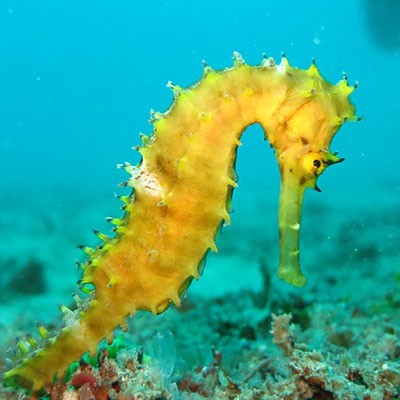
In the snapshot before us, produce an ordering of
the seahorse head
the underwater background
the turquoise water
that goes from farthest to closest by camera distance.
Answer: the turquoise water
the underwater background
the seahorse head

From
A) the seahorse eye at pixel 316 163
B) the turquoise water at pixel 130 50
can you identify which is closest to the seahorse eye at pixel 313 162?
the seahorse eye at pixel 316 163

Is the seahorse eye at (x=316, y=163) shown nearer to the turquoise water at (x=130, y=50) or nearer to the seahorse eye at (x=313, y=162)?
the seahorse eye at (x=313, y=162)

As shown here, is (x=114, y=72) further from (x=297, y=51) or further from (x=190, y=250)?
(x=190, y=250)

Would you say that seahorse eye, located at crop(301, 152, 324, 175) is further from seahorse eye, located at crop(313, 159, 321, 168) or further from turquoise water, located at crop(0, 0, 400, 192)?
turquoise water, located at crop(0, 0, 400, 192)

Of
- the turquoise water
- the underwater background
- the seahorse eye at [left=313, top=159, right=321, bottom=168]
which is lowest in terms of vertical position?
the seahorse eye at [left=313, top=159, right=321, bottom=168]

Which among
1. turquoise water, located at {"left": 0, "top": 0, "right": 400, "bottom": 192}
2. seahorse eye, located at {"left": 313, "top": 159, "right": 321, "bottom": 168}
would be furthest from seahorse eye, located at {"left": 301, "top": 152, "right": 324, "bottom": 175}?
turquoise water, located at {"left": 0, "top": 0, "right": 400, "bottom": 192}

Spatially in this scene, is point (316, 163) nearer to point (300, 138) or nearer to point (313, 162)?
point (313, 162)

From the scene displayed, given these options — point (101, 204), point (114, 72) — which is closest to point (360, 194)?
point (101, 204)

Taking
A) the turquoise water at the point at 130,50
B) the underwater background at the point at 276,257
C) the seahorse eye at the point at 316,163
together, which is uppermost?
the turquoise water at the point at 130,50
